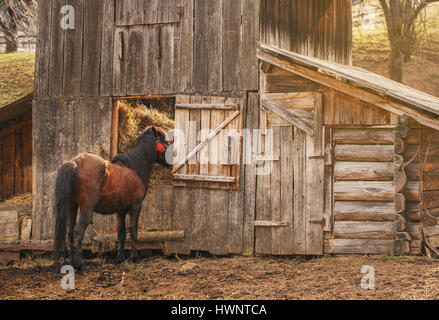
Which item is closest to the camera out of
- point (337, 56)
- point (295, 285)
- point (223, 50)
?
point (295, 285)

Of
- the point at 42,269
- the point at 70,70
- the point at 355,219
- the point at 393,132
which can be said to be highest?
the point at 70,70

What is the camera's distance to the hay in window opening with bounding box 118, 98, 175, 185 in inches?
317

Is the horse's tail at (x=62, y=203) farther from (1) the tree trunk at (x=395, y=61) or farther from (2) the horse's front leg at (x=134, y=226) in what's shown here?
(1) the tree trunk at (x=395, y=61)

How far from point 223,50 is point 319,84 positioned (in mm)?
1801

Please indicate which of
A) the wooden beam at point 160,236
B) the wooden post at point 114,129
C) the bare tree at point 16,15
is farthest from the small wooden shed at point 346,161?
the bare tree at point 16,15

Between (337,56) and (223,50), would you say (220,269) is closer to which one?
(223,50)

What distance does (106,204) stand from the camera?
6461 mm

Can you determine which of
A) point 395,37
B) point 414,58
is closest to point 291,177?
point 395,37

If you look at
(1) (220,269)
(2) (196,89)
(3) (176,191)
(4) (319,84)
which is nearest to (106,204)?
(3) (176,191)

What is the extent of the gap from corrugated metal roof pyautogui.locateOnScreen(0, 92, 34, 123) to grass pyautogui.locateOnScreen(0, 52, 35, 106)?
388cm

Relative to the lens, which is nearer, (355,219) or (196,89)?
(355,219)

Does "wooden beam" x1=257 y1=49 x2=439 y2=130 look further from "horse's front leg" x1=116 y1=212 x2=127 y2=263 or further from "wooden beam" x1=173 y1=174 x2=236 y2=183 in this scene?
"horse's front leg" x1=116 y1=212 x2=127 y2=263

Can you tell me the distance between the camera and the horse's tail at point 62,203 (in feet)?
18.7

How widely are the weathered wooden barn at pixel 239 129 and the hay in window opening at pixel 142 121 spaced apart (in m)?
0.32
